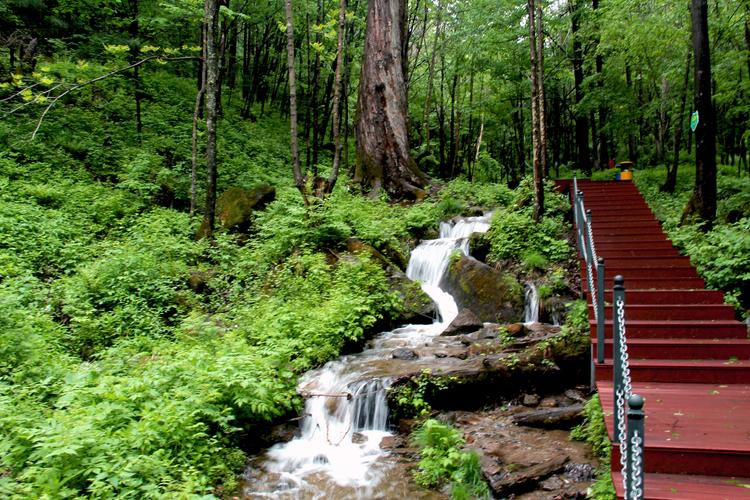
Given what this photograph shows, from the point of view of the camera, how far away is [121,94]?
22.1 metres

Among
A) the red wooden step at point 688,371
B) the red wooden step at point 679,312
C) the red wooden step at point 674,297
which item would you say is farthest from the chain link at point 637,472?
the red wooden step at point 674,297

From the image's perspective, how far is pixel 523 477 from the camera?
568 centimetres

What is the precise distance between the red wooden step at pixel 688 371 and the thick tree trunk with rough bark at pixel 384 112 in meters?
12.4

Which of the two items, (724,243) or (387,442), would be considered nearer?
(387,442)

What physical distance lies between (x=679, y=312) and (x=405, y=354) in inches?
184

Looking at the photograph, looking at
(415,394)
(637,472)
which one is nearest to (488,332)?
(415,394)

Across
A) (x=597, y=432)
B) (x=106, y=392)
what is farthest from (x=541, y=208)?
(x=106, y=392)

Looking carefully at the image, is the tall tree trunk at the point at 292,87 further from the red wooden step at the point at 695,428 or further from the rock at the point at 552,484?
the red wooden step at the point at 695,428

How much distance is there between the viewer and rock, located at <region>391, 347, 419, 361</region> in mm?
9098

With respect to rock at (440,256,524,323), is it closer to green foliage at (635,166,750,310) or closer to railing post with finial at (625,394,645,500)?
green foliage at (635,166,750,310)

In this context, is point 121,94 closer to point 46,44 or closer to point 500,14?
point 46,44

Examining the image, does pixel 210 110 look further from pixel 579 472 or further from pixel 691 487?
pixel 691 487

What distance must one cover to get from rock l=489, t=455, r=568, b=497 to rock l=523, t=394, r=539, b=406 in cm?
175

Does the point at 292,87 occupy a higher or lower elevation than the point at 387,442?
higher
